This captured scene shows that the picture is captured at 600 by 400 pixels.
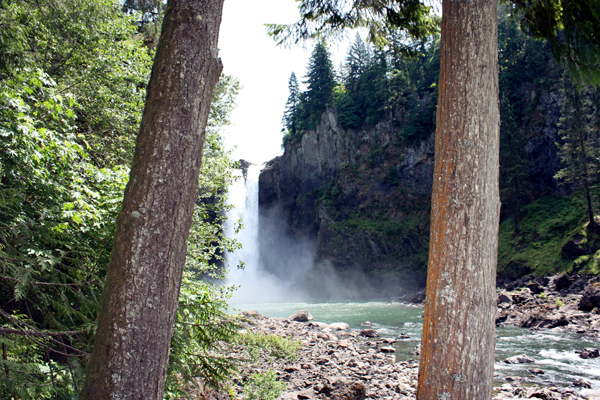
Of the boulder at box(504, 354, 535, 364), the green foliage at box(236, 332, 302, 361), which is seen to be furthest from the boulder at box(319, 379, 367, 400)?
the boulder at box(504, 354, 535, 364)

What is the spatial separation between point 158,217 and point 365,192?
42194mm

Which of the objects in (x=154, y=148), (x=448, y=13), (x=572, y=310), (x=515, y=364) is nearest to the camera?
(x=154, y=148)

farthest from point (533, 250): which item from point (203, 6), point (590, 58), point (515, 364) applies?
point (203, 6)

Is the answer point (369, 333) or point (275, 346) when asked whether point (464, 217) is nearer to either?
point (275, 346)

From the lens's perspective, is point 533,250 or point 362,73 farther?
point 362,73

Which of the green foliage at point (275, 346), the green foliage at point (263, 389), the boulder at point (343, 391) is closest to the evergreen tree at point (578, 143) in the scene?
the green foliage at point (275, 346)

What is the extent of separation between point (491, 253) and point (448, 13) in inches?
78.0

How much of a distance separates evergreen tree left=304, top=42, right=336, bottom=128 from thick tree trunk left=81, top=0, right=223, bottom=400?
153ft

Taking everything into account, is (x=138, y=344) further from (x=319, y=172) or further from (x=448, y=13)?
(x=319, y=172)

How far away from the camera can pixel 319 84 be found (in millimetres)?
48562

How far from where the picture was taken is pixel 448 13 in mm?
2943

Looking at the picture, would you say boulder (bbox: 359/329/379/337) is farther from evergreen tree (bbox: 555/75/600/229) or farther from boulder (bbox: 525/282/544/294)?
evergreen tree (bbox: 555/75/600/229)

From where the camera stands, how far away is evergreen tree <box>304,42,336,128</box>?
158 feet

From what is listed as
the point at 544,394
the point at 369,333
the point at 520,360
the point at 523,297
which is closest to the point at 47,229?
the point at 544,394
